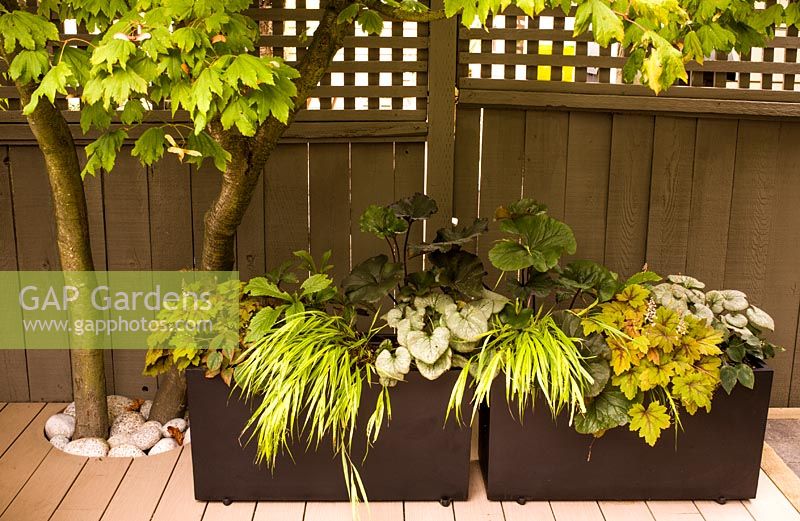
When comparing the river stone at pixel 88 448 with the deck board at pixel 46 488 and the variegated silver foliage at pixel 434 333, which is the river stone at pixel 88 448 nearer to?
the deck board at pixel 46 488

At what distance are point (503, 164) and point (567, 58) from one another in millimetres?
453

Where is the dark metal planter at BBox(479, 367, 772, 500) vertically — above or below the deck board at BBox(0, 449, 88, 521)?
above

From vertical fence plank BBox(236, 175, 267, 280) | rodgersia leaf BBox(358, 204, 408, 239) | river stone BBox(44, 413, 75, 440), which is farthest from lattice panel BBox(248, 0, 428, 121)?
river stone BBox(44, 413, 75, 440)

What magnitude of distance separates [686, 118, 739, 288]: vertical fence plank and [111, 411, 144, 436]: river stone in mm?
2211

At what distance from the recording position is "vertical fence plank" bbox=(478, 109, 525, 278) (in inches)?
123

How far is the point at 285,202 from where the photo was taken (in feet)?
10.4

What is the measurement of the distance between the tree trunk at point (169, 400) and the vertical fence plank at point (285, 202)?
22.2 inches

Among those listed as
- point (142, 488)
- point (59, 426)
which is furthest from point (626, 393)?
point (59, 426)

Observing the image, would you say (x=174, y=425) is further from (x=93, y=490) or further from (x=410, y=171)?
(x=410, y=171)

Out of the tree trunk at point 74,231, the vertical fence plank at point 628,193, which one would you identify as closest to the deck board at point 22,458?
the tree trunk at point 74,231

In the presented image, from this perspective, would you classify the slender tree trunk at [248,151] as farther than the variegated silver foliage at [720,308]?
No

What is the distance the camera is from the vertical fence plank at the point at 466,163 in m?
3.12

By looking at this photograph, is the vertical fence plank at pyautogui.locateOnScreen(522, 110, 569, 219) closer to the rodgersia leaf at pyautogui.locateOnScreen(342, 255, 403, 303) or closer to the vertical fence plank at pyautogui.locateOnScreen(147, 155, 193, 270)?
the rodgersia leaf at pyautogui.locateOnScreen(342, 255, 403, 303)

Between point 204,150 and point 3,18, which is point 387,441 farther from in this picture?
point 3,18
